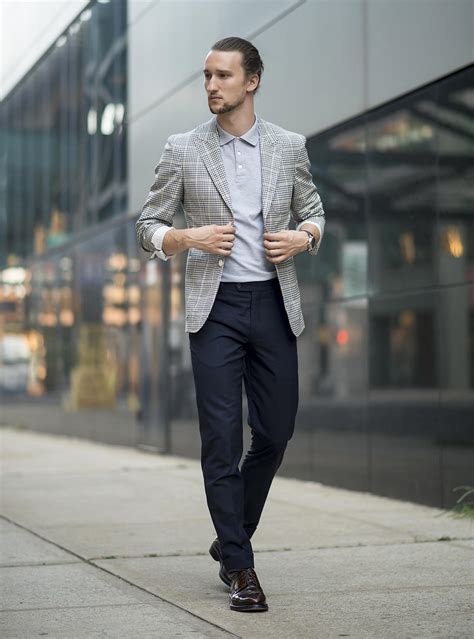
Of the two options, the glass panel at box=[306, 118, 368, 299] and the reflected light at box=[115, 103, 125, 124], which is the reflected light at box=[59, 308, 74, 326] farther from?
the glass panel at box=[306, 118, 368, 299]

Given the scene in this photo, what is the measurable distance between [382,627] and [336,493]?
487 cm

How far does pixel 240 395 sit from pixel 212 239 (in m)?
0.63

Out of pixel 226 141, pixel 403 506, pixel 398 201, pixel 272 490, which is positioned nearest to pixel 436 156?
pixel 398 201

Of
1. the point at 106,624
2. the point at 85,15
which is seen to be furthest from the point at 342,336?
the point at 85,15

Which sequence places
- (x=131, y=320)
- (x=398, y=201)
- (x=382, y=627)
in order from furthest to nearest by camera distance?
(x=131, y=320)
(x=398, y=201)
(x=382, y=627)

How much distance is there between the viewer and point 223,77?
4965 millimetres

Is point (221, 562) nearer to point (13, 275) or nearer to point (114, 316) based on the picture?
point (114, 316)

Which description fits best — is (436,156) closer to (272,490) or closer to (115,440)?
(272,490)

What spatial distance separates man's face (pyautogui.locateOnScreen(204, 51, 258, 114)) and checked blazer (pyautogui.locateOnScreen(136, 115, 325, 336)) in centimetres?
16

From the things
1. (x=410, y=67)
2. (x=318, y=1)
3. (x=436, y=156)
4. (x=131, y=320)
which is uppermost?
(x=318, y=1)

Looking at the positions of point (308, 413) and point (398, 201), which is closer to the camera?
point (398, 201)

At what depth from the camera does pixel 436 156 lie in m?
8.23

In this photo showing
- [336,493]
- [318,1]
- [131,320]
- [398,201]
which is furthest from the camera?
[131,320]

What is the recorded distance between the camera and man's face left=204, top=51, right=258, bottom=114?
495cm
